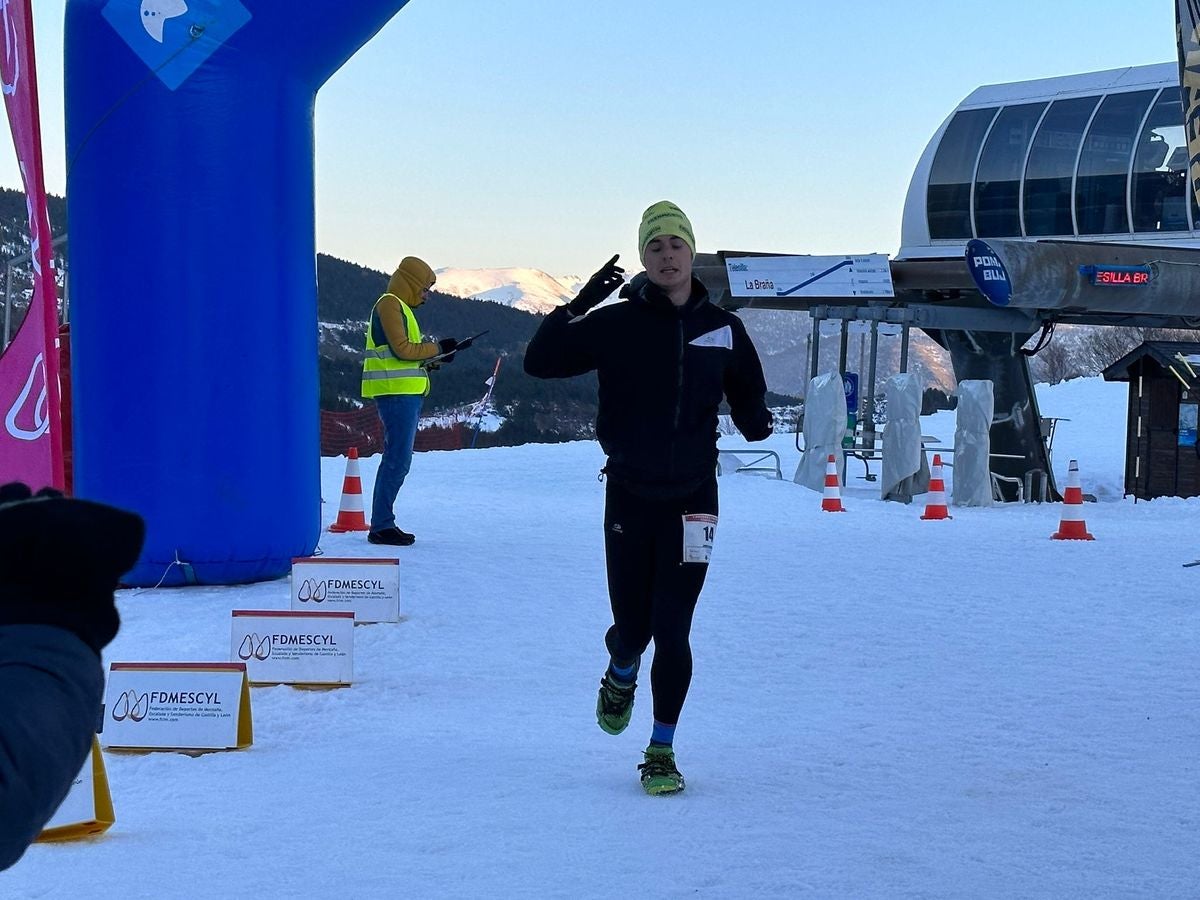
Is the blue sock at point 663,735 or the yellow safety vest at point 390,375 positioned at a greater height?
the yellow safety vest at point 390,375

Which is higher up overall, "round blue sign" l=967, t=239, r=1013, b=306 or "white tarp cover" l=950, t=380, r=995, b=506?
"round blue sign" l=967, t=239, r=1013, b=306

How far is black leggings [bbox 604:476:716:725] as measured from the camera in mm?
4121

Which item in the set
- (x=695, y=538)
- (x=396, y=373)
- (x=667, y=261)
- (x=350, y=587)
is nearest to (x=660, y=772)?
(x=695, y=538)

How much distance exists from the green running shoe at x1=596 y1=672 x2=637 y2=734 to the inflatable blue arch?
11.8 ft

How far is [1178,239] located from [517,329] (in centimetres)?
4492

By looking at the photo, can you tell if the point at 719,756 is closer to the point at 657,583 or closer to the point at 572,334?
the point at 657,583

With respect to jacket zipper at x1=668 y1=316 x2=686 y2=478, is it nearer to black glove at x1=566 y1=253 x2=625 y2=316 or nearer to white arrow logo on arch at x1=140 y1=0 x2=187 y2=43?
black glove at x1=566 y1=253 x2=625 y2=316

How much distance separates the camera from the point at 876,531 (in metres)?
12.1

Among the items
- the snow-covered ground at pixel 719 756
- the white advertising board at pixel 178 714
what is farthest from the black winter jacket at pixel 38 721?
the white advertising board at pixel 178 714

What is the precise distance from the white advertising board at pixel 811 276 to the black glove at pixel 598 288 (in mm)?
13240

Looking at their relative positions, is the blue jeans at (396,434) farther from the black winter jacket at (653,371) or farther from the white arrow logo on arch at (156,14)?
the black winter jacket at (653,371)

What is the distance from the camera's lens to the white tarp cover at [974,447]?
616 inches

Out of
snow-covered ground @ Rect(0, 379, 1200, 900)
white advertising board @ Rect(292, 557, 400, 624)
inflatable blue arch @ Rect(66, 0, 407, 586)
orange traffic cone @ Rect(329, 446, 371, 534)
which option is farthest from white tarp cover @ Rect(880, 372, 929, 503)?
white advertising board @ Rect(292, 557, 400, 624)

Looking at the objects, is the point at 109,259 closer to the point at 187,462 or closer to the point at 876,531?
the point at 187,462
